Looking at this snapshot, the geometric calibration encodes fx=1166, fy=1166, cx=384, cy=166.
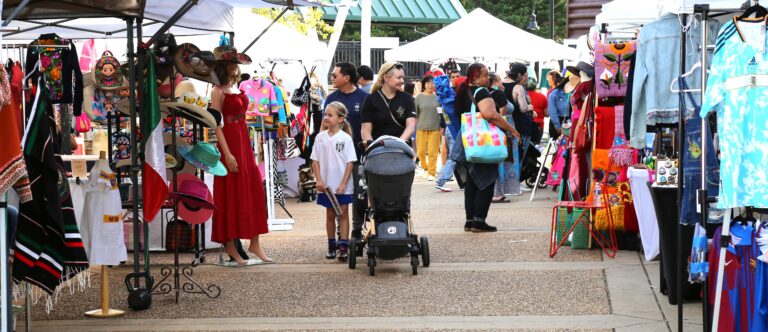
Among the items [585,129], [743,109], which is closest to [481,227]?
[585,129]

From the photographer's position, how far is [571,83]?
49.2ft

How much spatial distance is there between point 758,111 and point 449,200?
34.7 ft

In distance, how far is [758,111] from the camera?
239 inches

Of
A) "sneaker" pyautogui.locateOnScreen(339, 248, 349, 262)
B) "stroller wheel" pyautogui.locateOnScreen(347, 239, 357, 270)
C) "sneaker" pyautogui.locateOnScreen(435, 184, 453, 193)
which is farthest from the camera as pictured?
"sneaker" pyautogui.locateOnScreen(435, 184, 453, 193)

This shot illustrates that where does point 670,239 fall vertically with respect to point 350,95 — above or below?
below

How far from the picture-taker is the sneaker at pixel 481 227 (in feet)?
40.8

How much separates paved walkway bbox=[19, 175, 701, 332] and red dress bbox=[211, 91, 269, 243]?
0.38m

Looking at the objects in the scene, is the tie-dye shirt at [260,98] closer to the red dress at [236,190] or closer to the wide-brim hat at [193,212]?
the red dress at [236,190]

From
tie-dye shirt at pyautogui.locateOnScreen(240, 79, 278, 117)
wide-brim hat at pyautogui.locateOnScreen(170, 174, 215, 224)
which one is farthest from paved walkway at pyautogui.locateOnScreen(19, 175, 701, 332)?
tie-dye shirt at pyautogui.locateOnScreen(240, 79, 278, 117)

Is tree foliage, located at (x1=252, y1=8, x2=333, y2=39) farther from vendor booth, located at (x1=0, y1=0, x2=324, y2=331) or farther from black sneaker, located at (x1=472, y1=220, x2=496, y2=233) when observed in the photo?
vendor booth, located at (x1=0, y1=0, x2=324, y2=331)

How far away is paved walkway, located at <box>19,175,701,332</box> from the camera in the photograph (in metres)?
7.64

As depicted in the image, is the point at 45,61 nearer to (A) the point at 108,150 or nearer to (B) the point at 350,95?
(A) the point at 108,150

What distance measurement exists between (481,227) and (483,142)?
3.05ft

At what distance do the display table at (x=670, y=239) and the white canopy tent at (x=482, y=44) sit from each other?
1167 cm
